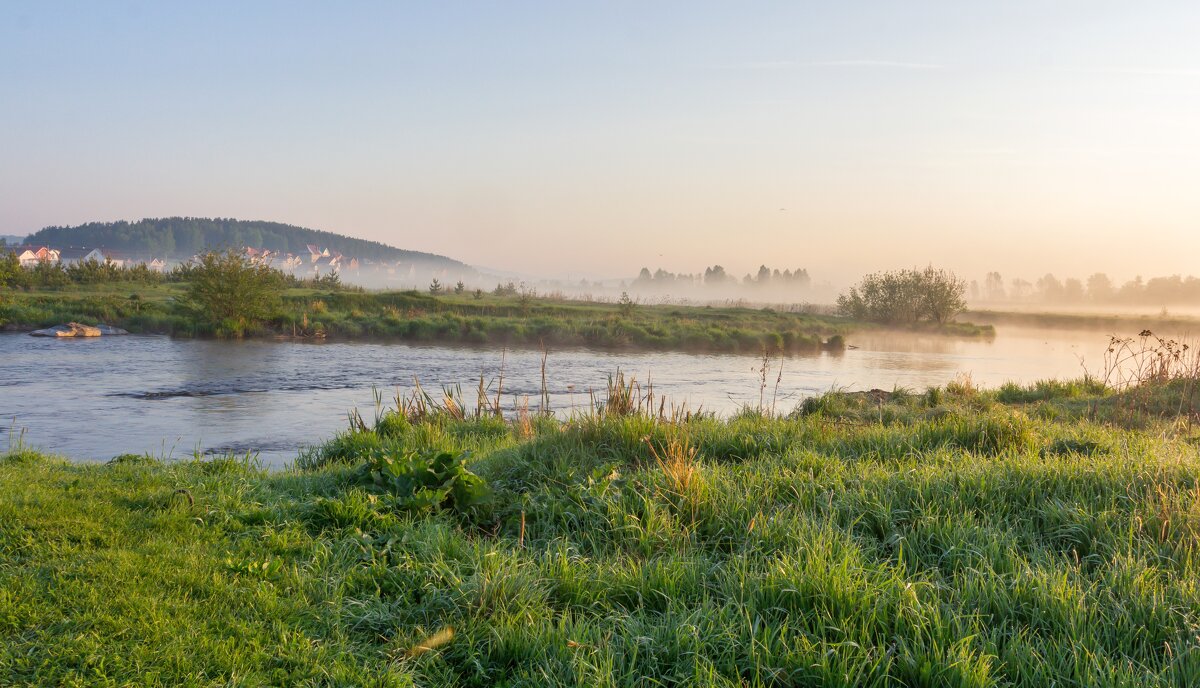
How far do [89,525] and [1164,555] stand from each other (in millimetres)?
6338

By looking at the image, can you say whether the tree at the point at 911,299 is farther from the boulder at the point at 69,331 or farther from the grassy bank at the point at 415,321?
the boulder at the point at 69,331

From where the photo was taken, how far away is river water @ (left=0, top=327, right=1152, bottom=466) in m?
11.5

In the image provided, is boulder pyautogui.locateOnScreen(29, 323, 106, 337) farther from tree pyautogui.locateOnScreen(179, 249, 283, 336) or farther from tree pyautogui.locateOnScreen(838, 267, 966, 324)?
tree pyautogui.locateOnScreen(838, 267, 966, 324)

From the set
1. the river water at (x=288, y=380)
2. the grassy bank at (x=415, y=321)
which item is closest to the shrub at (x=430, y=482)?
the river water at (x=288, y=380)

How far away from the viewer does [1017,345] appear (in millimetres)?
42375

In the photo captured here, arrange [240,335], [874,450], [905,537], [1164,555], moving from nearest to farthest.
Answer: [1164,555]
[905,537]
[874,450]
[240,335]

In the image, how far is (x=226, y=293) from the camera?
2833cm

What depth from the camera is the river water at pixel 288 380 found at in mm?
11461

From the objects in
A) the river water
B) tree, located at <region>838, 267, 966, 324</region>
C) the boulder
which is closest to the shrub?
the river water

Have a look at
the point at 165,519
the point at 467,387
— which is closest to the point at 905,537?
the point at 165,519

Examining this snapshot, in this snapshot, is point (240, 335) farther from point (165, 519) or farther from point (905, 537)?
point (905, 537)

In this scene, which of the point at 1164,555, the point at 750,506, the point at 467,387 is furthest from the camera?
the point at 467,387

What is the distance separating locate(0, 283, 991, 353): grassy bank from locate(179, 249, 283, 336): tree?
0.56 metres

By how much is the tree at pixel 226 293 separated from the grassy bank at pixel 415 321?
1.83 ft
